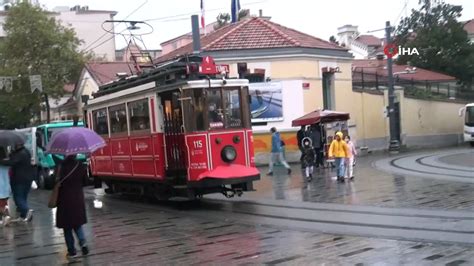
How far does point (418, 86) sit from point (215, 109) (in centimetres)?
3263

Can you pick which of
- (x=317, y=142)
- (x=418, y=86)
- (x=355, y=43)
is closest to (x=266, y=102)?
(x=317, y=142)

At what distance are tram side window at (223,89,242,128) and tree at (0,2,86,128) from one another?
24.9 metres

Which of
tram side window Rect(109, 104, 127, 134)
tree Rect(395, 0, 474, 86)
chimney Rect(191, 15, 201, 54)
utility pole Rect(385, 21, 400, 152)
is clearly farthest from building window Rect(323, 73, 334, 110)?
tree Rect(395, 0, 474, 86)

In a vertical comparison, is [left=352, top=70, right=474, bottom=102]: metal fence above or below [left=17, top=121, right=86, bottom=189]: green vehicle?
above

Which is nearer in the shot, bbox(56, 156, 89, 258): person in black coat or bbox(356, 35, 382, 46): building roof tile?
bbox(56, 156, 89, 258): person in black coat

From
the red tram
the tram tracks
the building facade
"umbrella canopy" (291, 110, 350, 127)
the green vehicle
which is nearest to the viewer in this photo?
the tram tracks

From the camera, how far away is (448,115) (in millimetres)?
41906

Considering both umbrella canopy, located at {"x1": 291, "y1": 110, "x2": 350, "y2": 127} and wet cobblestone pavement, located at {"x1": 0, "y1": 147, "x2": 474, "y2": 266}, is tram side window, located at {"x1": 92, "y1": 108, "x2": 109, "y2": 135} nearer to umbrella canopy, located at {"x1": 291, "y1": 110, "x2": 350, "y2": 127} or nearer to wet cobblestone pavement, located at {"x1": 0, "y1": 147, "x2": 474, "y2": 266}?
wet cobblestone pavement, located at {"x1": 0, "y1": 147, "x2": 474, "y2": 266}

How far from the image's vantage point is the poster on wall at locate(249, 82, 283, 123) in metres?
27.5

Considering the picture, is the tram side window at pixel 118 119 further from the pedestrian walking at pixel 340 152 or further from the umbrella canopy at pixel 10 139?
the pedestrian walking at pixel 340 152

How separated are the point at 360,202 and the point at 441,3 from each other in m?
54.4

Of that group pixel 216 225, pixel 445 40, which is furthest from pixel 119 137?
pixel 445 40

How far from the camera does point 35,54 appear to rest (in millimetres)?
36219

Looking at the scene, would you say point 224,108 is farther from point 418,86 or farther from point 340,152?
point 418,86
